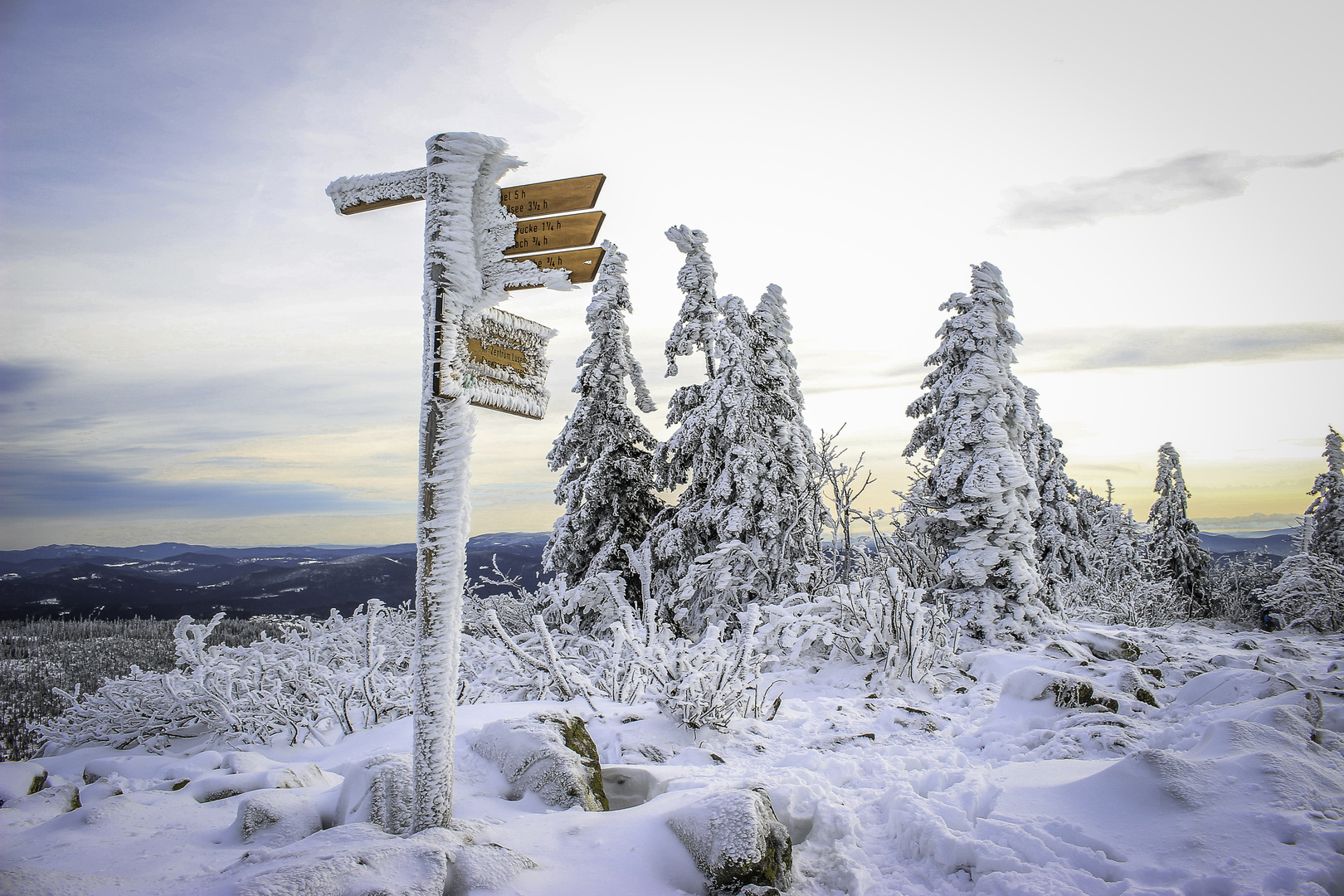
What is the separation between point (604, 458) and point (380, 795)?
1176 centimetres

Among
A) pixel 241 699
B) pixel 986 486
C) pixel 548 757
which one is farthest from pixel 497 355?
pixel 986 486

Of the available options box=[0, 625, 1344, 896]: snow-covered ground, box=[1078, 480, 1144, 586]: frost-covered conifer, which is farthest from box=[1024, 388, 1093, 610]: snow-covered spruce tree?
box=[0, 625, 1344, 896]: snow-covered ground

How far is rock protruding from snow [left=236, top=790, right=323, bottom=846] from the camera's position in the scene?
3143 mm

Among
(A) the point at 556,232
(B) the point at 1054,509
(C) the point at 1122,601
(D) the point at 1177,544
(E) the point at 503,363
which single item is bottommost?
(C) the point at 1122,601

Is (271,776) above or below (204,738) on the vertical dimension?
above

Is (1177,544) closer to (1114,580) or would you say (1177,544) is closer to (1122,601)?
(1114,580)

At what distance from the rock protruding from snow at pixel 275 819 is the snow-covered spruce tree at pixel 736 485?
30.5 feet

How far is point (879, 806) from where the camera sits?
3.89 m

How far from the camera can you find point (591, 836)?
3041mm

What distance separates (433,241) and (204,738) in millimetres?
8848

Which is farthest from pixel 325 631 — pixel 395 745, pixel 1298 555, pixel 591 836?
pixel 1298 555

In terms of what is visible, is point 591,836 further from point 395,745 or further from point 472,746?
point 395,745

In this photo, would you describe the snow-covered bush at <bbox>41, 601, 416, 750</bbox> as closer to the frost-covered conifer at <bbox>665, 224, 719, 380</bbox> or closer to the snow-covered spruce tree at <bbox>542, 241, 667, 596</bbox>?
the snow-covered spruce tree at <bbox>542, 241, 667, 596</bbox>

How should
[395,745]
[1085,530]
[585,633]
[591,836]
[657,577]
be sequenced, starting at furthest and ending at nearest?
[1085,530] < [585,633] < [657,577] < [395,745] < [591,836]
